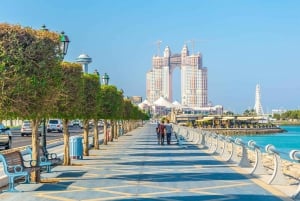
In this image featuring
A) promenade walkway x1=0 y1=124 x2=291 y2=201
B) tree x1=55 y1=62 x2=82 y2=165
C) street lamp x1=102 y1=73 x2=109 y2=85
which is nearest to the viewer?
promenade walkway x1=0 y1=124 x2=291 y2=201

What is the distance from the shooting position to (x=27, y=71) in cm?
1377

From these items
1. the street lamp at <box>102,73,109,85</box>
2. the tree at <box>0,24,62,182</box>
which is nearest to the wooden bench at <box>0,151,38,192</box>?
the tree at <box>0,24,62,182</box>

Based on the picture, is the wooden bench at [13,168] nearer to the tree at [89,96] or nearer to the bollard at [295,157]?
the bollard at [295,157]

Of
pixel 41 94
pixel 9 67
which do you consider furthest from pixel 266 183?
pixel 9 67

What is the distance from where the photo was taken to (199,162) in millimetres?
22672

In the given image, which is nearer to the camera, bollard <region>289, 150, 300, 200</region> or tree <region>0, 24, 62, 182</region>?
bollard <region>289, 150, 300, 200</region>

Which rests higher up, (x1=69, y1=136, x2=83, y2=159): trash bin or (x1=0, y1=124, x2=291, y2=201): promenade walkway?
(x1=69, y1=136, x2=83, y2=159): trash bin

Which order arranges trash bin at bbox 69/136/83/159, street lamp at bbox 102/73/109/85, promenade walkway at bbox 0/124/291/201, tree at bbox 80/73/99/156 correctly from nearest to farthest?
promenade walkway at bbox 0/124/291/201 → trash bin at bbox 69/136/83/159 → tree at bbox 80/73/99/156 → street lamp at bbox 102/73/109/85

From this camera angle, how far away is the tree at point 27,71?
1312cm

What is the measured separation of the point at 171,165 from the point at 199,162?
1.70 m

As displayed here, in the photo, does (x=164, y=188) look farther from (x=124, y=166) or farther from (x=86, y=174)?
(x=124, y=166)

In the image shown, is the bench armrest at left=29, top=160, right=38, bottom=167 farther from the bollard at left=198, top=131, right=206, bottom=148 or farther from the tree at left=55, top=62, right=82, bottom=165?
the bollard at left=198, top=131, right=206, bottom=148

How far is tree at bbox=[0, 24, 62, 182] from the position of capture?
1312cm

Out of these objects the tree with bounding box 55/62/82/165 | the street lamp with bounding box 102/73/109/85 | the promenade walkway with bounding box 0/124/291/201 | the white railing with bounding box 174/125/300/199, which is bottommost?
the promenade walkway with bounding box 0/124/291/201
